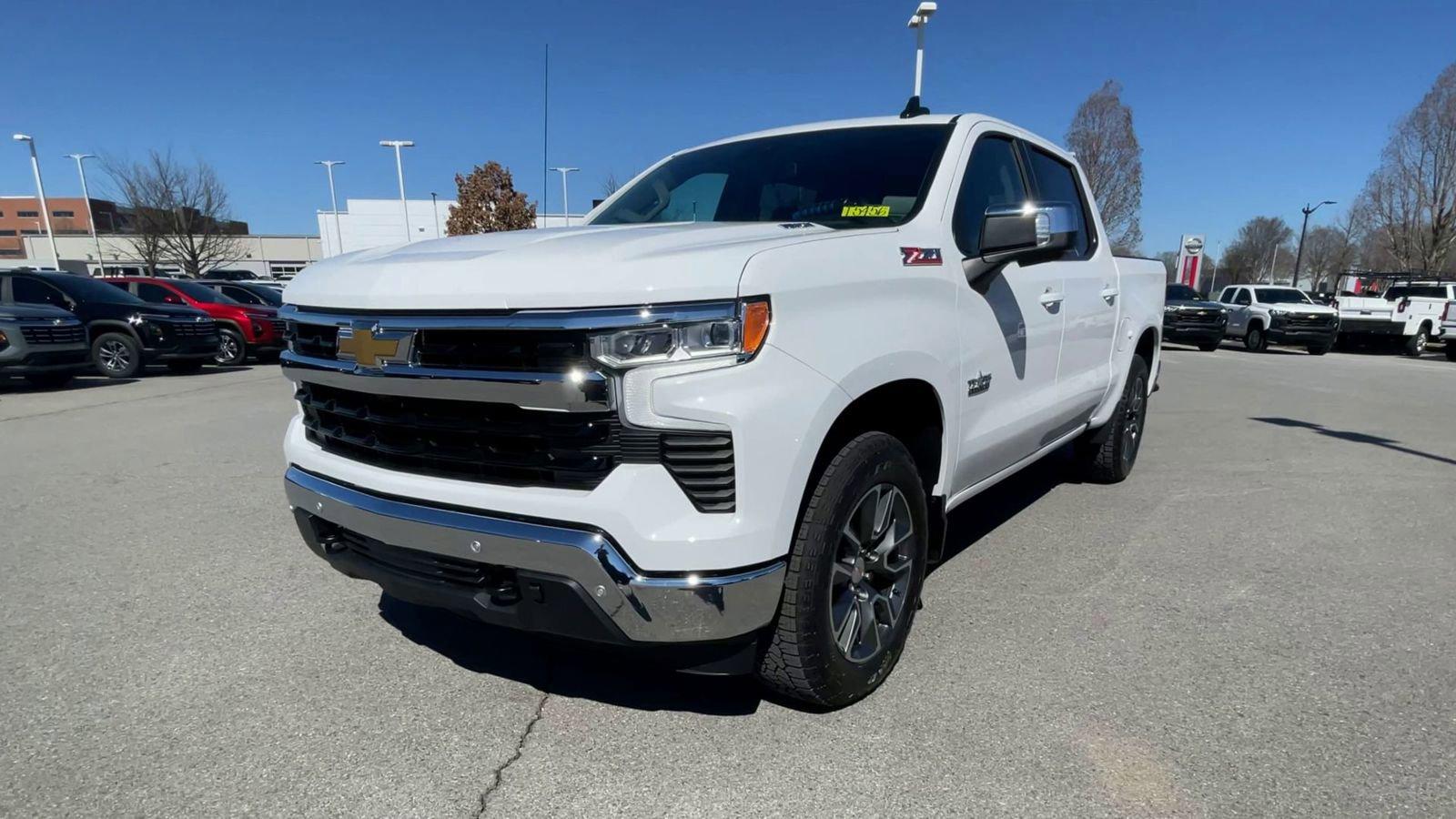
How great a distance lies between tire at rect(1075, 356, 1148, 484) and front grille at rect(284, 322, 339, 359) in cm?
423

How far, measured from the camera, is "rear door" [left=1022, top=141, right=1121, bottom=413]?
3730 mm

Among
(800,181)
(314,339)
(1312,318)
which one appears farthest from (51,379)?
(1312,318)

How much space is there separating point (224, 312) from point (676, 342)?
15.3m

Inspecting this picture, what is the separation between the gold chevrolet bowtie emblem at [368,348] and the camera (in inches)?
83.4

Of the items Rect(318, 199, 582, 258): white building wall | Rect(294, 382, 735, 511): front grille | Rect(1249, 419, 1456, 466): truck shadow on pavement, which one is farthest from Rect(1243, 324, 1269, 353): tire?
Rect(318, 199, 582, 258): white building wall

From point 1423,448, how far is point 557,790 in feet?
25.7

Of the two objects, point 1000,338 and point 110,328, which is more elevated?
point 1000,338

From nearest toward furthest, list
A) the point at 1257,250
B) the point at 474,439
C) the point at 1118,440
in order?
the point at 474,439
the point at 1118,440
the point at 1257,250

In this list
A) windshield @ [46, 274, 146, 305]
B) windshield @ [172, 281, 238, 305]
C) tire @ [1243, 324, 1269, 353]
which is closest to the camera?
windshield @ [46, 274, 146, 305]

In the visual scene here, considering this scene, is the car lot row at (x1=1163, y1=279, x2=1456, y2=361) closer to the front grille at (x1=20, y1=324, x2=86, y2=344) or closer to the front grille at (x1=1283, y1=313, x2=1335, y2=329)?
the front grille at (x1=1283, y1=313, x2=1335, y2=329)

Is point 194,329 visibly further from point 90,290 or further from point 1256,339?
point 1256,339

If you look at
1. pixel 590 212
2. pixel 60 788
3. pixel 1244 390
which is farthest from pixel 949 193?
pixel 1244 390

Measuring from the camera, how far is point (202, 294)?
14602mm

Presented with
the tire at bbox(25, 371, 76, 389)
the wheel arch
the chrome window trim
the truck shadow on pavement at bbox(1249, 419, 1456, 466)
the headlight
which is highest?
the chrome window trim
